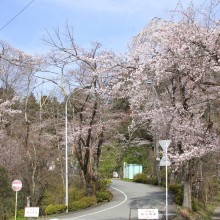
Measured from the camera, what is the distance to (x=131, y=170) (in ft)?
164

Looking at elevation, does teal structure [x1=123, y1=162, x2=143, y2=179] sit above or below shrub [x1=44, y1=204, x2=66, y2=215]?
above

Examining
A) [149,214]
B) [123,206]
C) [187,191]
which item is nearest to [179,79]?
[187,191]

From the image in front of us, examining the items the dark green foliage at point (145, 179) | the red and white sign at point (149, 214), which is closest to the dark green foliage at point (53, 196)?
the dark green foliage at point (145, 179)

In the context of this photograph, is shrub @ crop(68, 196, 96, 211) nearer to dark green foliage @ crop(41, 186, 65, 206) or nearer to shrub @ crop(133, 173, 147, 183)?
dark green foliage @ crop(41, 186, 65, 206)

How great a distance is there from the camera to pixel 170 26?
48.0 ft

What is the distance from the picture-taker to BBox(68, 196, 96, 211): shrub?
81.7 ft

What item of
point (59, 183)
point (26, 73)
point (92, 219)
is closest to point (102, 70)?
point (92, 219)

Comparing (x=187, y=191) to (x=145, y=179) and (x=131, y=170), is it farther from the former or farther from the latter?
(x=131, y=170)

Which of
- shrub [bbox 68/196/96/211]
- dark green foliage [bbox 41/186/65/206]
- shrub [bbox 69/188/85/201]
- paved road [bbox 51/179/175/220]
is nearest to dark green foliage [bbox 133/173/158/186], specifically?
paved road [bbox 51/179/175/220]

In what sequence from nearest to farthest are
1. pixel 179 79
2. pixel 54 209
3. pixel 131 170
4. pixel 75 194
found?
pixel 179 79
pixel 54 209
pixel 75 194
pixel 131 170

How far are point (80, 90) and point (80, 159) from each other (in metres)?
4.72

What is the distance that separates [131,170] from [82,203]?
25008 mm

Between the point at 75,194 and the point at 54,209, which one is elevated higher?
the point at 75,194

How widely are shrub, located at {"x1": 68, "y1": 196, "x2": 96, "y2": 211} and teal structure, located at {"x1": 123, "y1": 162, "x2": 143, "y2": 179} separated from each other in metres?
22.3
